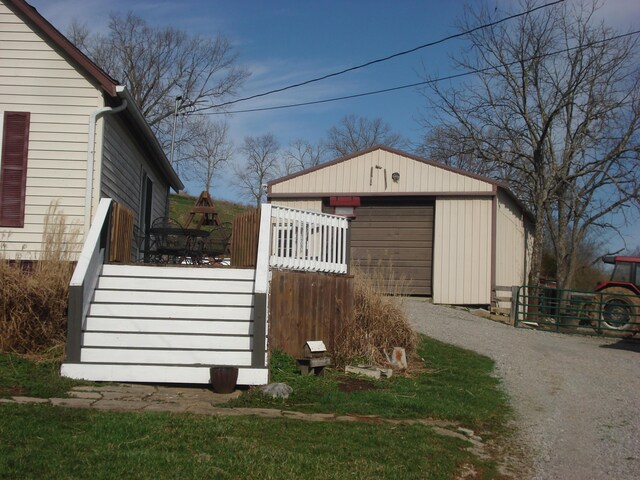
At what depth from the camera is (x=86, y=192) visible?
10688mm

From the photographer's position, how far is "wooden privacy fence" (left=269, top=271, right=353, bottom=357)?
945cm

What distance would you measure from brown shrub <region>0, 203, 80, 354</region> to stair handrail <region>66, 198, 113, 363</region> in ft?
1.35

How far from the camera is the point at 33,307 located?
868 cm

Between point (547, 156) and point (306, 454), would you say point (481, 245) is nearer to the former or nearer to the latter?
point (547, 156)

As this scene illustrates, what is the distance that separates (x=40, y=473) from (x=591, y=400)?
6738 millimetres

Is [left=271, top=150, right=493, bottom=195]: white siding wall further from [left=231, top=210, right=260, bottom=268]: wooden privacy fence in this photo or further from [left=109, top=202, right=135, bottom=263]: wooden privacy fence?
[left=109, top=202, right=135, bottom=263]: wooden privacy fence

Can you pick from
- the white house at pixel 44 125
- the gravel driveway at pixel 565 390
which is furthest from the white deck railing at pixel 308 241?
the white house at pixel 44 125

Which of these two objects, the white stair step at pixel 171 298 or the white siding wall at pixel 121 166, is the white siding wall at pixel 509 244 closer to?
the white siding wall at pixel 121 166

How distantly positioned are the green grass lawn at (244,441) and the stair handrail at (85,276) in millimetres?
553

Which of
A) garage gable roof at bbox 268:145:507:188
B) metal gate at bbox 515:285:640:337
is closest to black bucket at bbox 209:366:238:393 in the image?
metal gate at bbox 515:285:640:337

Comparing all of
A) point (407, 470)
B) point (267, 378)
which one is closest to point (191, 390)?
point (267, 378)

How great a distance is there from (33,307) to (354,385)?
420cm

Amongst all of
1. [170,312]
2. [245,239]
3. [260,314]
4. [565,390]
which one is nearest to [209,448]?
[260,314]

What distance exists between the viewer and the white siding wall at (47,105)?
427 inches
